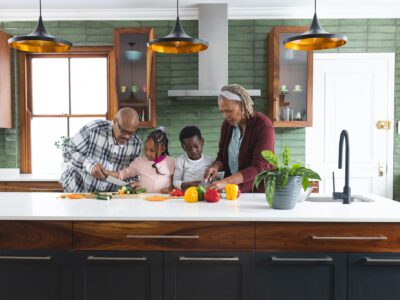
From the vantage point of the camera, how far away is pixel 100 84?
485 centimetres

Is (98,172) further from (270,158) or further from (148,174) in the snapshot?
(270,158)

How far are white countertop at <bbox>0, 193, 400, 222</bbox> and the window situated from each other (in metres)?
2.68

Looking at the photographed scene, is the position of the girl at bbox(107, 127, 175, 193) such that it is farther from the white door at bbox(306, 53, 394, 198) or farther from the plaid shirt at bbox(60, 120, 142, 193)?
the white door at bbox(306, 53, 394, 198)

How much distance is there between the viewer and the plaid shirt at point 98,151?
2922mm

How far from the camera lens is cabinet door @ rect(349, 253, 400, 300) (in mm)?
1807

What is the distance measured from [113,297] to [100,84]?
11.5ft

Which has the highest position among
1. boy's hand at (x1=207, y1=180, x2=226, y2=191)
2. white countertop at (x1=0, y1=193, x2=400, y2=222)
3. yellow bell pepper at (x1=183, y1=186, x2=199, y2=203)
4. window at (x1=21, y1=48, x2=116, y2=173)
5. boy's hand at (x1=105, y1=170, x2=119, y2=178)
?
window at (x1=21, y1=48, x2=116, y2=173)

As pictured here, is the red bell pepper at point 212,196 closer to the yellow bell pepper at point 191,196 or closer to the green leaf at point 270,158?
the yellow bell pepper at point 191,196

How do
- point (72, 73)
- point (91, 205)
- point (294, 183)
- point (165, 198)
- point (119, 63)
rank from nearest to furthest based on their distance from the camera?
point (294, 183)
point (91, 205)
point (165, 198)
point (119, 63)
point (72, 73)

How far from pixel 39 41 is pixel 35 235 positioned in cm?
147

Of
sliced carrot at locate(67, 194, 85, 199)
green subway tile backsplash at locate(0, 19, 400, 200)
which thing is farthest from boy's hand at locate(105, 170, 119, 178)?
green subway tile backsplash at locate(0, 19, 400, 200)

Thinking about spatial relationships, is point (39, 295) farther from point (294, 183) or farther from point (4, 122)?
point (4, 122)

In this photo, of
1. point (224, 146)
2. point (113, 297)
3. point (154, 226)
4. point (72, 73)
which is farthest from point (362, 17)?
point (113, 297)

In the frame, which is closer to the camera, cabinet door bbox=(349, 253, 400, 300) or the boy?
cabinet door bbox=(349, 253, 400, 300)
